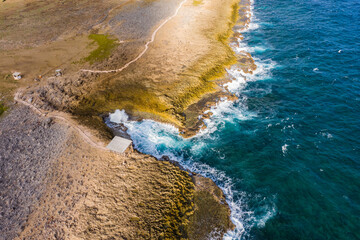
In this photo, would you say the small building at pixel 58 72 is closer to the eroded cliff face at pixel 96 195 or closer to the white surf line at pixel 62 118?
the white surf line at pixel 62 118

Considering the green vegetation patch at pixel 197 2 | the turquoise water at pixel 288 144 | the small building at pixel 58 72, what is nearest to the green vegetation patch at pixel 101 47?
the small building at pixel 58 72

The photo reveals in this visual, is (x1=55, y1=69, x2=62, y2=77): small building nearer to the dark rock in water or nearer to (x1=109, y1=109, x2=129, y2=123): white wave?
(x1=109, y1=109, x2=129, y2=123): white wave

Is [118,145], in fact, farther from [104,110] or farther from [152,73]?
[152,73]

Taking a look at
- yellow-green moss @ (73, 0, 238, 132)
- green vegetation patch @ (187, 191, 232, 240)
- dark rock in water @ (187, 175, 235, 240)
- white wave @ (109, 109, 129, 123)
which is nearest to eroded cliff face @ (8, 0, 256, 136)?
yellow-green moss @ (73, 0, 238, 132)

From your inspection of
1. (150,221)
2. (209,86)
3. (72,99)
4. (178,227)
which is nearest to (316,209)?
(178,227)

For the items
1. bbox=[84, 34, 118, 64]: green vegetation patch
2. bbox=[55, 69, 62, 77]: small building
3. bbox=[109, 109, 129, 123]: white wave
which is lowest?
bbox=[109, 109, 129, 123]: white wave

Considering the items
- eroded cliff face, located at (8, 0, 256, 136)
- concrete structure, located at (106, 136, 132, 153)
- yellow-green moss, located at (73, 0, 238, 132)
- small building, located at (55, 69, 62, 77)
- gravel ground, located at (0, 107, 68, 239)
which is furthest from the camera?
small building, located at (55, 69, 62, 77)

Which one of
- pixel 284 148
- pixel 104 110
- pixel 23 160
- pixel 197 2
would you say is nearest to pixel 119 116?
pixel 104 110
